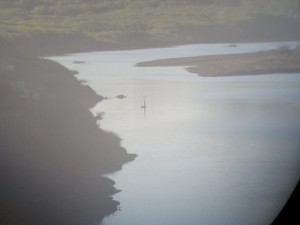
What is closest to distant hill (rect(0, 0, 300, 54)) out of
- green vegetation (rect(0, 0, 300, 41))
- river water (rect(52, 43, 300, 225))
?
green vegetation (rect(0, 0, 300, 41))

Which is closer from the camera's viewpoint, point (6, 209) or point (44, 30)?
point (6, 209)

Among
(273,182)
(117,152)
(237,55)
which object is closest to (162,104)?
(117,152)

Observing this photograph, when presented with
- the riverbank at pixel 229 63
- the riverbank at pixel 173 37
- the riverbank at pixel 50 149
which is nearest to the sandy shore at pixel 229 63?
the riverbank at pixel 229 63

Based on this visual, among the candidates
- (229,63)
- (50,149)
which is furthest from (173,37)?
(50,149)

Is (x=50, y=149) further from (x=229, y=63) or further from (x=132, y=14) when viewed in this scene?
(x=229, y=63)

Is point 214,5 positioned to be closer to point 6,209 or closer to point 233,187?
point 233,187

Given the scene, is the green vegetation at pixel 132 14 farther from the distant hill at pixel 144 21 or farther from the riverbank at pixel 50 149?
the riverbank at pixel 50 149
